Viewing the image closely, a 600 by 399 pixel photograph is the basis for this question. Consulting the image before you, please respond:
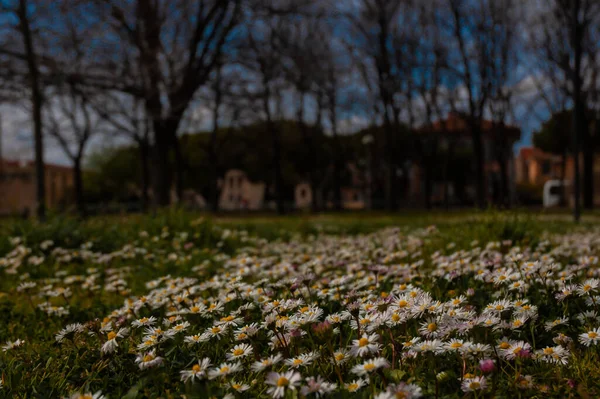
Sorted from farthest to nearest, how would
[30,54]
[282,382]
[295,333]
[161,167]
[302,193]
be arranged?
[302,193], [161,167], [30,54], [295,333], [282,382]

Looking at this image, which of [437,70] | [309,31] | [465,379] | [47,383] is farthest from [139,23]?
[437,70]

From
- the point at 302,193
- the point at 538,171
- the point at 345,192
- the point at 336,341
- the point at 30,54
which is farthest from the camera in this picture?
the point at 345,192

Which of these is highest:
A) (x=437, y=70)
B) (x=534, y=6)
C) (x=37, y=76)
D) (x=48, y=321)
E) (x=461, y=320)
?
(x=534, y=6)

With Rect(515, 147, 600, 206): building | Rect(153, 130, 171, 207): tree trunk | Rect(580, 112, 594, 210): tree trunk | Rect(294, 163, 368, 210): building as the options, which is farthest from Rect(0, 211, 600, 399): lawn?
Rect(515, 147, 600, 206): building

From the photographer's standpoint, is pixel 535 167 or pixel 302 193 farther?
pixel 535 167

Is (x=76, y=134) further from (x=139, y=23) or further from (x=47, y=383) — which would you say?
(x=47, y=383)

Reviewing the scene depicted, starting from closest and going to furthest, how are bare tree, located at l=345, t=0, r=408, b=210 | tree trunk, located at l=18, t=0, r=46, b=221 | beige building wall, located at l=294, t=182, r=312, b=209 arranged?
tree trunk, located at l=18, t=0, r=46, b=221, bare tree, located at l=345, t=0, r=408, b=210, beige building wall, located at l=294, t=182, r=312, b=209

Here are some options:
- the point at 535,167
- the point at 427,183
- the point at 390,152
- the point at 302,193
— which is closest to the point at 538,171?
the point at 535,167

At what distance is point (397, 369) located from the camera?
2080 millimetres

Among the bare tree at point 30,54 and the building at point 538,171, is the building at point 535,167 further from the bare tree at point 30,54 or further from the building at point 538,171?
the bare tree at point 30,54

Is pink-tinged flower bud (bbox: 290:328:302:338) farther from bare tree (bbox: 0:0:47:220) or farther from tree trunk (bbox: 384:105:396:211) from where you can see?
tree trunk (bbox: 384:105:396:211)

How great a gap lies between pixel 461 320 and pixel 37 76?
10953 millimetres

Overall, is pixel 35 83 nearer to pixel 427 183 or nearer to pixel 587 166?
pixel 427 183

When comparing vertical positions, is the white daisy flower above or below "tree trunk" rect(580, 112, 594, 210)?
below
